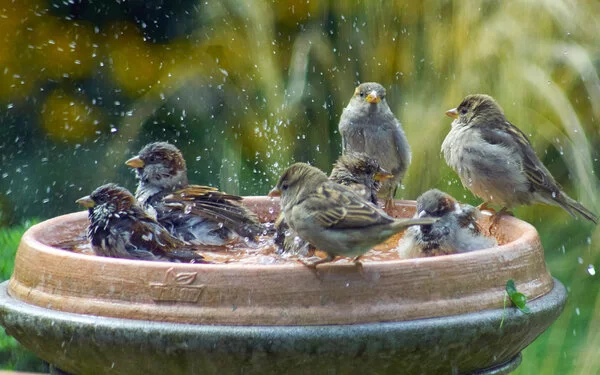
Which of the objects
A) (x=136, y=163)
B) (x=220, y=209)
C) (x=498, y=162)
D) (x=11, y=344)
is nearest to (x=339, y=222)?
(x=220, y=209)

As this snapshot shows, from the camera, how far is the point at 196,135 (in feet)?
19.0

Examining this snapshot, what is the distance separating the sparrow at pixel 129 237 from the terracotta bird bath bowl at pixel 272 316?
49 centimetres

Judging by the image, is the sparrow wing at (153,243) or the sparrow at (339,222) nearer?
the sparrow at (339,222)

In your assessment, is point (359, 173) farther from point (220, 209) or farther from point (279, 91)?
point (279, 91)

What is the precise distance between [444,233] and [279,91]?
7.38ft

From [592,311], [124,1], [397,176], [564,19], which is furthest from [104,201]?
[124,1]

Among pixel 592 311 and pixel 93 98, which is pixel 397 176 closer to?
pixel 592 311

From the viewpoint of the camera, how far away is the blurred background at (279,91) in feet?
15.8

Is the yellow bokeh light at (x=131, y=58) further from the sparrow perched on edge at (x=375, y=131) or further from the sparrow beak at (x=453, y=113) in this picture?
the sparrow beak at (x=453, y=113)

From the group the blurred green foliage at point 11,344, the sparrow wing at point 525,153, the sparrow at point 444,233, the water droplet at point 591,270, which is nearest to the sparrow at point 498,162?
the sparrow wing at point 525,153

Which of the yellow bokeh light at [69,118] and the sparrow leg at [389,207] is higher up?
the yellow bokeh light at [69,118]

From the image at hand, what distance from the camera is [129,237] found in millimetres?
3074

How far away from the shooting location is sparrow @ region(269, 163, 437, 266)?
2578 millimetres

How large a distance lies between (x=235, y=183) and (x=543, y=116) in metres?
1.78
